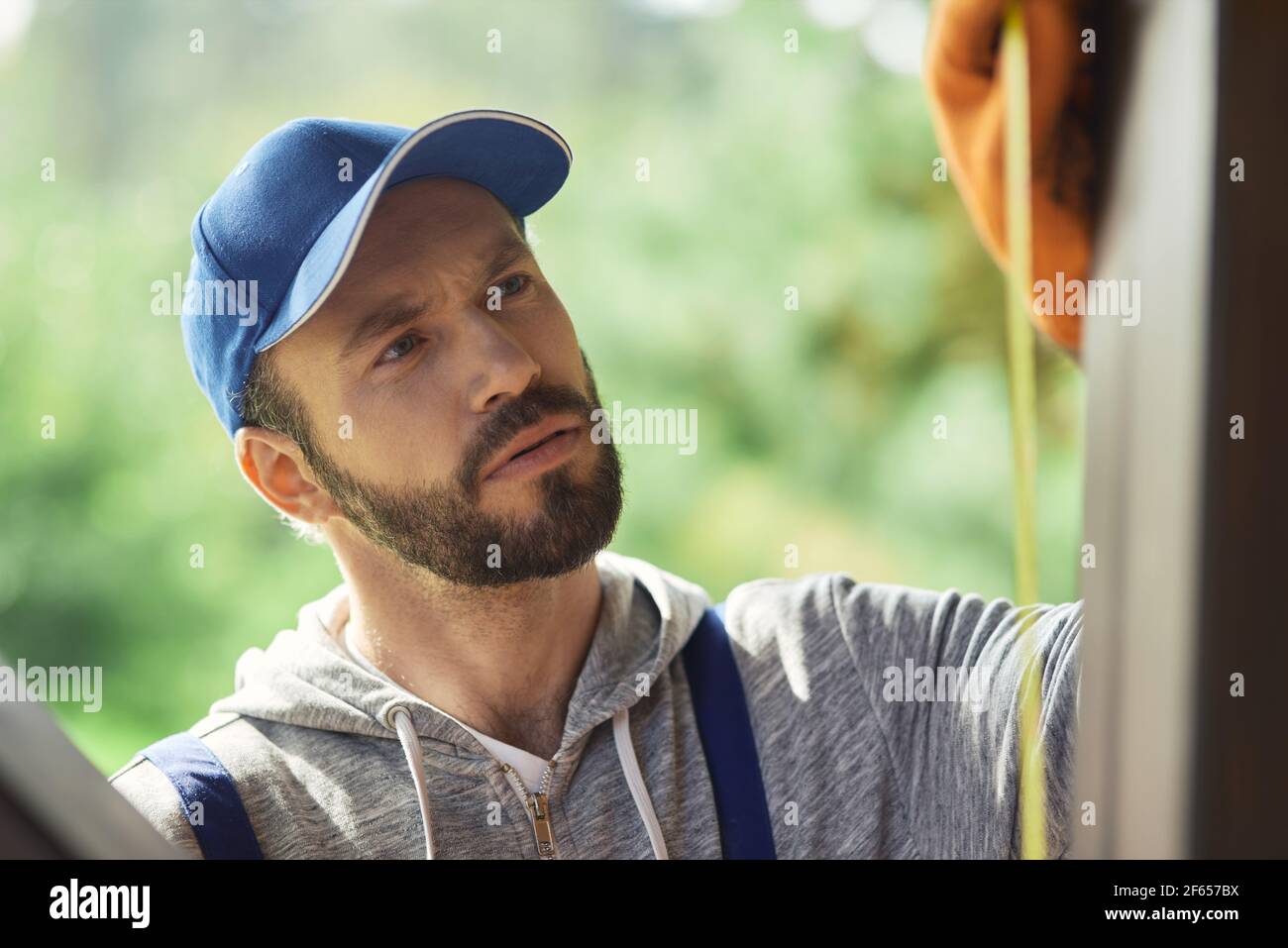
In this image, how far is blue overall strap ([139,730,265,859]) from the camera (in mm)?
694

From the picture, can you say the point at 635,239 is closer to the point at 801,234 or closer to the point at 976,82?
the point at 801,234

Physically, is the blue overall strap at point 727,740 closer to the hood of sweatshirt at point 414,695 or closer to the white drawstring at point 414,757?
the hood of sweatshirt at point 414,695

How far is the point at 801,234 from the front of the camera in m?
3.04

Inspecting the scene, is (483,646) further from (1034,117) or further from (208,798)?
(1034,117)

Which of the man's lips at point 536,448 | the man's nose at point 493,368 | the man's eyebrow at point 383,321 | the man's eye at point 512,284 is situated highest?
the man's eye at point 512,284

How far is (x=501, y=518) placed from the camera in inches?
30.5

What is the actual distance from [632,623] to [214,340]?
365mm

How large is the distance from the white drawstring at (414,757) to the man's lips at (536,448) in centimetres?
17

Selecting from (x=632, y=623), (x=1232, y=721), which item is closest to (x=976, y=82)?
(x=1232, y=721)

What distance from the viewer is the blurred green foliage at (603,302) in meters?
2.53

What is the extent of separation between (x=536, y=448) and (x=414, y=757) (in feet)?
0.72

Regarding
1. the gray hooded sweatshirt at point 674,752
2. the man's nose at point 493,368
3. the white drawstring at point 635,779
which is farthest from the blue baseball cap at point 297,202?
the white drawstring at point 635,779

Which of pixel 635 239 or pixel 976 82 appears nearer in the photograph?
pixel 976 82
